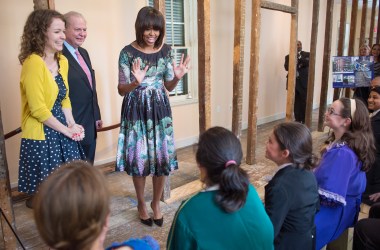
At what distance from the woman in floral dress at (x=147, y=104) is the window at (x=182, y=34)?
214cm

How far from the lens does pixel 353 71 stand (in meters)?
4.24

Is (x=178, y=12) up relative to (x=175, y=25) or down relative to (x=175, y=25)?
up

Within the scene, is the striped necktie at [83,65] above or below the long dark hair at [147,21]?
below

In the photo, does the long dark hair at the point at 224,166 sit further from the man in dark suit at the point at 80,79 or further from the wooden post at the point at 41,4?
the wooden post at the point at 41,4

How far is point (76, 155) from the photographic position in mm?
1889

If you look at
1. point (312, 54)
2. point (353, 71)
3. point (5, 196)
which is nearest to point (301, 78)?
point (312, 54)

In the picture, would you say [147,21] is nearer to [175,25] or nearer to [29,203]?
[29,203]

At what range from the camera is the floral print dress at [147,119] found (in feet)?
7.10

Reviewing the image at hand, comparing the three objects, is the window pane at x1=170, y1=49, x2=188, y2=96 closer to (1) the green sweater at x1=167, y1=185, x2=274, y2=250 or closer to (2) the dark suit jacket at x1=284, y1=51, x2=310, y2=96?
(2) the dark suit jacket at x1=284, y1=51, x2=310, y2=96

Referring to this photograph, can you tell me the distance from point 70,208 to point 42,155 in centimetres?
112

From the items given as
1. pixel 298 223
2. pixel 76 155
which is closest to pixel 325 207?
pixel 298 223

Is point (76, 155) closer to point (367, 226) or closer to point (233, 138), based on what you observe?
point (233, 138)

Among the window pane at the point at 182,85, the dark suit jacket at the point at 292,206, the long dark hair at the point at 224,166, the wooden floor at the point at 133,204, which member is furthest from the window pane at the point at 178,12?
the long dark hair at the point at 224,166

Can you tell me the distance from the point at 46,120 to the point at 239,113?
7.10ft
